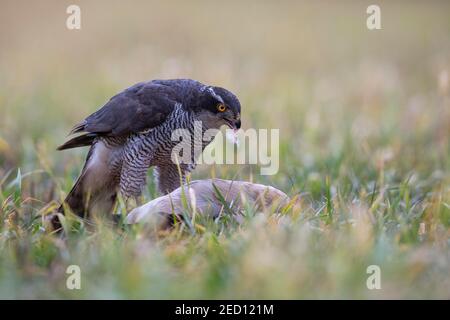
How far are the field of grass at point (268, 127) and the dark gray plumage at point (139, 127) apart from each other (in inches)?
11.0

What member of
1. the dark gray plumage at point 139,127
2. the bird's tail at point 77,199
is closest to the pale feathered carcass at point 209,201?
the dark gray plumage at point 139,127

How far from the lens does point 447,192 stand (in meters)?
5.48

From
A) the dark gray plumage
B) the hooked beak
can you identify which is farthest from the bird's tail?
the hooked beak

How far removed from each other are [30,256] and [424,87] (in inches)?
337

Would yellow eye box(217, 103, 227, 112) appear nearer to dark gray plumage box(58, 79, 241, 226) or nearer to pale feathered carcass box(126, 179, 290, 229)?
dark gray plumage box(58, 79, 241, 226)

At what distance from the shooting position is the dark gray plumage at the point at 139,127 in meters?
5.88

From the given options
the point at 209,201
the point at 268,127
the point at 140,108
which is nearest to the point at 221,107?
the point at 140,108

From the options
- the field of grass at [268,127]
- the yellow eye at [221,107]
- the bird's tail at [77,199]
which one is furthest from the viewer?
the yellow eye at [221,107]

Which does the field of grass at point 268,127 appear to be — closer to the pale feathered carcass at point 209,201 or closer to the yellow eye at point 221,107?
the pale feathered carcass at point 209,201

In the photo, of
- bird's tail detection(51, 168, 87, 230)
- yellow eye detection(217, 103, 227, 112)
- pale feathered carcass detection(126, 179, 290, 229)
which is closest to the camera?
pale feathered carcass detection(126, 179, 290, 229)

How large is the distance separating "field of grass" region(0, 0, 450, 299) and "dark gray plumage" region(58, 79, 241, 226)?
28cm

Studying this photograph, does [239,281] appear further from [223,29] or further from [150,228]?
[223,29]

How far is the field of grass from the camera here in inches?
147

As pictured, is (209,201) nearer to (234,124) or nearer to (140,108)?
(234,124)
